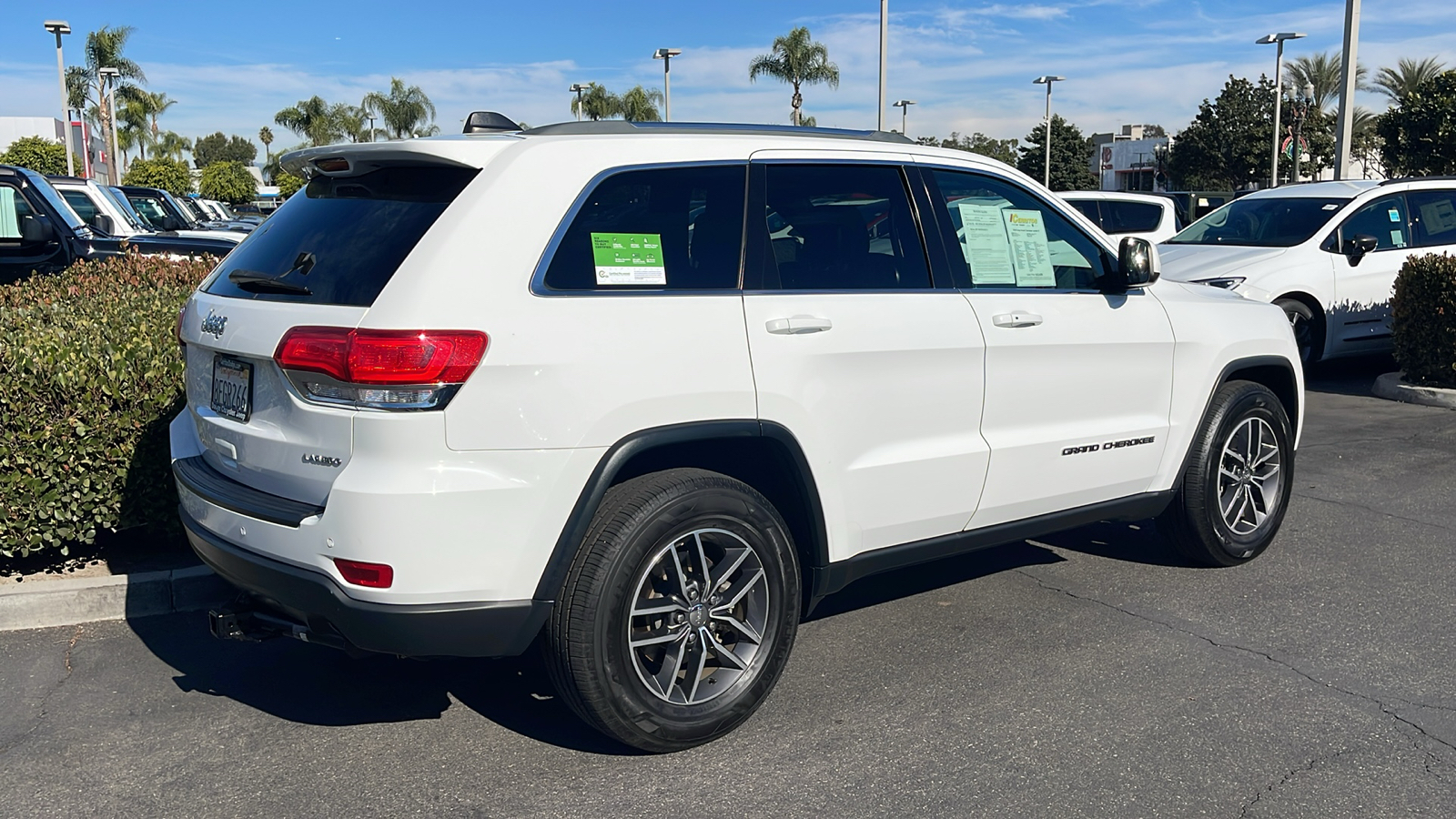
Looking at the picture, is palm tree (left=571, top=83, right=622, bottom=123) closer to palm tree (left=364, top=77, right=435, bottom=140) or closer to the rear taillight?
palm tree (left=364, top=77, right=435, bottom=140)

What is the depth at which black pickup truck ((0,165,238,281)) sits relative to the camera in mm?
9406

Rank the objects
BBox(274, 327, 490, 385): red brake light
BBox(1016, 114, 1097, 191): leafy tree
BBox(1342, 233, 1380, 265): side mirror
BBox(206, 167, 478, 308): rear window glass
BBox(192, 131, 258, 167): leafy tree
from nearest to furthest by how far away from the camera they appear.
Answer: BBox(274, 327, 490, 385): red brake light → BBox(206, 167, 478, 308): rear window glass → BBox(1342, 233, 1380, 265): side mirror → BBox(1016, 114, 1097, 191): leafy tree → BBox(192, 131, 258, 167): leafy tree

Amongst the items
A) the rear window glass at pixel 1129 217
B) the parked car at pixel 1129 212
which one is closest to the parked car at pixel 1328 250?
the parked car at pixel 1129 212

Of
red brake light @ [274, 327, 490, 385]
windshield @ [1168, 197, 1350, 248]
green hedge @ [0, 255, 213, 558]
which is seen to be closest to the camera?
red brake light @ [274, 327, 490, 385]

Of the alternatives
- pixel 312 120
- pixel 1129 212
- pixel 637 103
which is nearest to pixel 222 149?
pixel 312 120

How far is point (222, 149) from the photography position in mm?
145250

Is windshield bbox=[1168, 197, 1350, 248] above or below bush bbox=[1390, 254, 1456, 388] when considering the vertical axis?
above

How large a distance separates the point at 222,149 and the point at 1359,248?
15285cm

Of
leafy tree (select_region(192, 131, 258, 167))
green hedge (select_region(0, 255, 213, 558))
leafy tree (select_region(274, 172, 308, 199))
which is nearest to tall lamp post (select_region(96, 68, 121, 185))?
leafy tree (select_region(274, 172, 308, 199))

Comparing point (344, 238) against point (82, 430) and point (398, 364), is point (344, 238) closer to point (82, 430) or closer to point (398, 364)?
point (398, 364)

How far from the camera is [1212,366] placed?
17.1 feet

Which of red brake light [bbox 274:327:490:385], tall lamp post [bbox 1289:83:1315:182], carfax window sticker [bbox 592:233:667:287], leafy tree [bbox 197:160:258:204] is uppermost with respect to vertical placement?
tall lamp post [bbox 1289:83:1315:182]

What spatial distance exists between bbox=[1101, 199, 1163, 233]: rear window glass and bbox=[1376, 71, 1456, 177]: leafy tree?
10740mm

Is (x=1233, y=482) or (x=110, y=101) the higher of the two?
(x=110, y=101)
